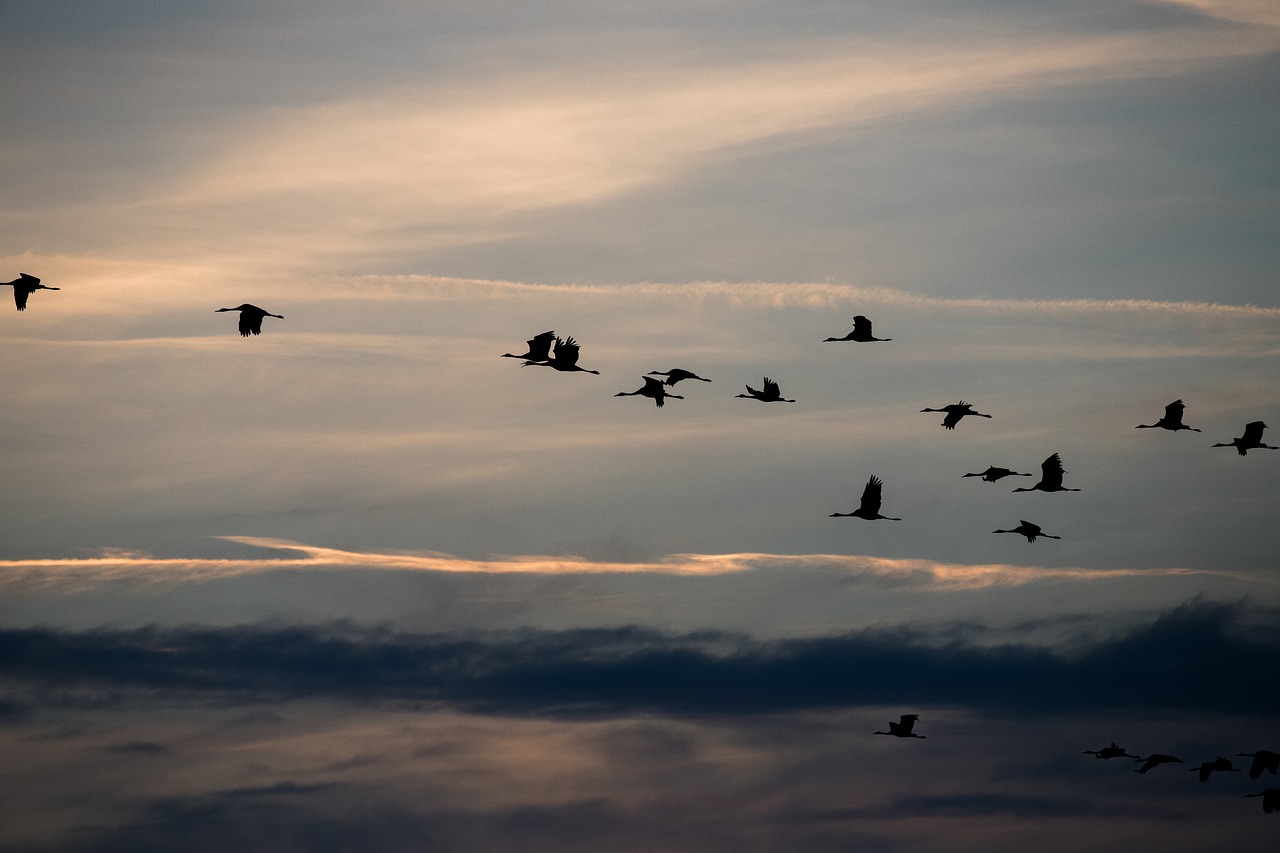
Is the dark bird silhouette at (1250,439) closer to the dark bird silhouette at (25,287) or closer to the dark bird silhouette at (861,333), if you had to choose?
the dark bird silhouette at (861,333)

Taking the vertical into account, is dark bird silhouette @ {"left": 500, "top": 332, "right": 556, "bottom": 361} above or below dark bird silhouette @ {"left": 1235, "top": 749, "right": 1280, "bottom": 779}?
above

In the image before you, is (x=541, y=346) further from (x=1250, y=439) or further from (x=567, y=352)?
(x=1250, y=439)

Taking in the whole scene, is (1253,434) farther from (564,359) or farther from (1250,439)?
(564,359)

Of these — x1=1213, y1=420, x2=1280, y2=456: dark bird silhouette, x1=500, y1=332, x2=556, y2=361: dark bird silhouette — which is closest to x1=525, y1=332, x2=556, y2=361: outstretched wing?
x1=500, y1=332, x2=556, y2=361: dark bird silhouette

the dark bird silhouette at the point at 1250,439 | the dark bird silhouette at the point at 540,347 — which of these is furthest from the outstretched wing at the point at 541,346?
the dark bird silhouette at the point at 1250,439

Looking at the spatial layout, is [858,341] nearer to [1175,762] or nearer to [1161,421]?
[1161,421]

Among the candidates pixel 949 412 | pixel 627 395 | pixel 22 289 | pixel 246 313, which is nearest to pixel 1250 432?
pixel 949 412

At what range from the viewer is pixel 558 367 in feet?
318

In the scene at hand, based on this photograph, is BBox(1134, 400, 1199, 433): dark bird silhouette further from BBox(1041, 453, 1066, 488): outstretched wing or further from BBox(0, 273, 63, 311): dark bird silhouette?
BBox(0, 273, 63, 311): dark bird silhouette

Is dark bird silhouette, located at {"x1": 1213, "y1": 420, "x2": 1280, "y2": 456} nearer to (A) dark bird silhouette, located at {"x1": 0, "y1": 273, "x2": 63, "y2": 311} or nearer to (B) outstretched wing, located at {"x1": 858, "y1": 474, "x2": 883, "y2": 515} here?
(B) outstretched wing, located at {"x1": 858, "y1": 474, "x2": 883, "y2": 515}

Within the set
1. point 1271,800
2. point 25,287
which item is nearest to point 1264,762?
point 1271,800

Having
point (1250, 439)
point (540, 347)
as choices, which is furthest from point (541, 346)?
point (1250, 439)

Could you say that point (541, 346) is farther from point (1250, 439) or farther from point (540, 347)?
point (1250, 439)

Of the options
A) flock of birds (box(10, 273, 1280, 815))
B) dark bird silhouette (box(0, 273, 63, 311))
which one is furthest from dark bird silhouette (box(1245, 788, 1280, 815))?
dark bird silhouette (box(0, 273, 63, 311))
